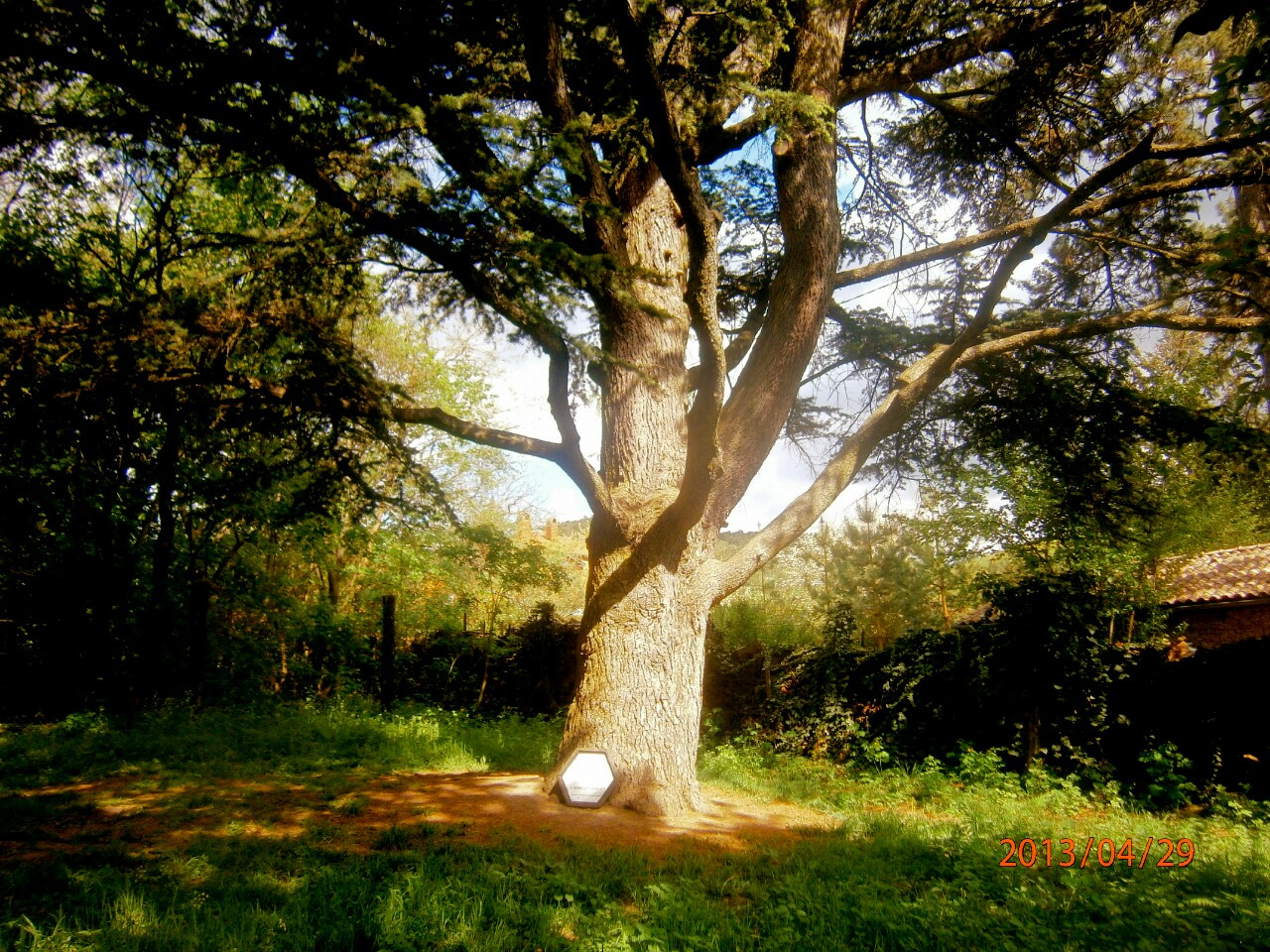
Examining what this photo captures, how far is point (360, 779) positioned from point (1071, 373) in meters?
8.87

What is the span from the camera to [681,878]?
3656mm

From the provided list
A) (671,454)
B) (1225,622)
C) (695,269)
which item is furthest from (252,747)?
(1225,622)

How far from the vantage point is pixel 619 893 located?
348 centimetres

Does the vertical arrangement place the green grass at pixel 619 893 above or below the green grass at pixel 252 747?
above

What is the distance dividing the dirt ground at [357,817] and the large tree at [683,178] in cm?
55

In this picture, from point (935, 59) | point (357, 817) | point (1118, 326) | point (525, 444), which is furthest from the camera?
point (935, 59)

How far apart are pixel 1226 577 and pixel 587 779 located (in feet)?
65.9

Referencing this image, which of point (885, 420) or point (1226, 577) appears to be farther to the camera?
point (1226, 577)

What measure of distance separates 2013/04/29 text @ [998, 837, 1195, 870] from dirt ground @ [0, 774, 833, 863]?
1.45 m

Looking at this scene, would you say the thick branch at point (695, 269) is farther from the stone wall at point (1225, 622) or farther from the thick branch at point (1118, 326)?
the stone wall at point (1225, 622)

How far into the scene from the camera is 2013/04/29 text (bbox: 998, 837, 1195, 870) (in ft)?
14.2

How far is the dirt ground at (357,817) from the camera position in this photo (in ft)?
13.6

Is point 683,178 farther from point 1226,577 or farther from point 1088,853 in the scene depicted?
point 1226,577

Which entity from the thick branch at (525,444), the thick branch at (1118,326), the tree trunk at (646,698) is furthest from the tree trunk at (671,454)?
the thick branch at (1118,326)
